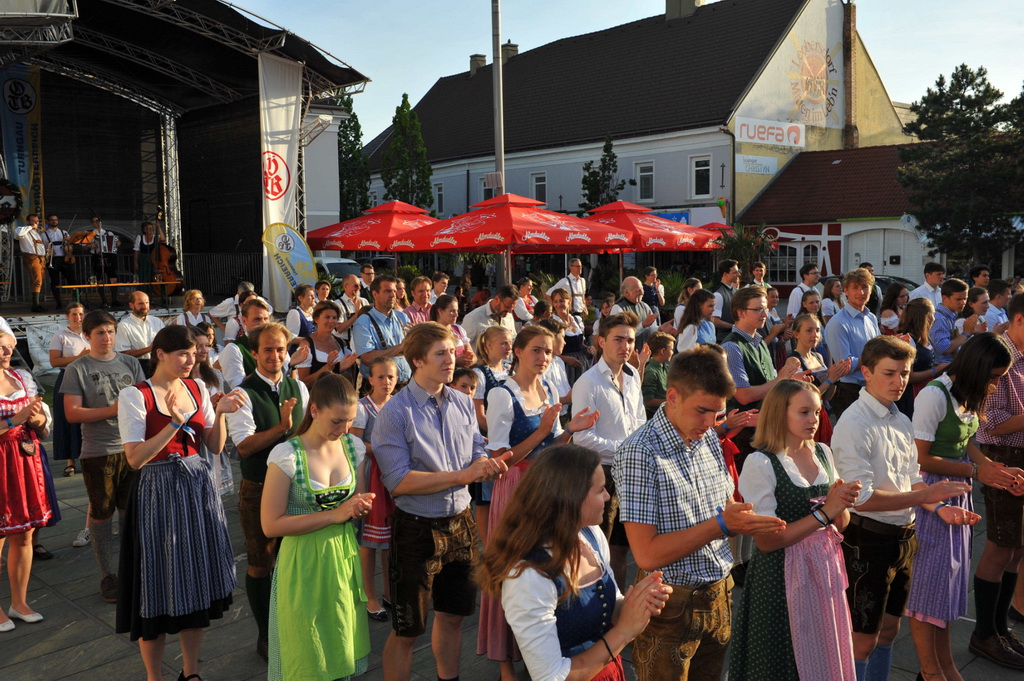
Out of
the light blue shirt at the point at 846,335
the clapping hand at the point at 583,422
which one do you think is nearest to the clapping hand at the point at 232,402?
the clapping hand at the point at 583,422

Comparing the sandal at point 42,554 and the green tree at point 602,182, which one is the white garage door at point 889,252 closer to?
the green tree at point 602,182

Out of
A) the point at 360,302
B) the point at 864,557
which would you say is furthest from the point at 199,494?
the point at 360,302

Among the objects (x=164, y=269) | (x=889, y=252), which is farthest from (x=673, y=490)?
(x=889, y=252)

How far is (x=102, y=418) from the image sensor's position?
5.70 meters

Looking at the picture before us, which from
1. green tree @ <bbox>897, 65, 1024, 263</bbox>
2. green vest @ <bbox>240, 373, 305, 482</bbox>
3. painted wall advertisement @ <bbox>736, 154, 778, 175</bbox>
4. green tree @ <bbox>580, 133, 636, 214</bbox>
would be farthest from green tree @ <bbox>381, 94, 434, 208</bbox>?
green vest @ <bbox>240, 373, 305, 482</bbox>

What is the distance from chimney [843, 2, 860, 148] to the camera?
34344mm

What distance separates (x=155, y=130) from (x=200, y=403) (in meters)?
22.8

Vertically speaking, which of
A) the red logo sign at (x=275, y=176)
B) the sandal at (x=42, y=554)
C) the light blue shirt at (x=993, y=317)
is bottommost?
the sandal at (x=42, y=554)

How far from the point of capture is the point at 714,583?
10.8 ft

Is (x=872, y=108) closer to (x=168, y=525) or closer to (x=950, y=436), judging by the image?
(x=950, y=436)

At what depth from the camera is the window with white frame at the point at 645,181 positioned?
33.3m

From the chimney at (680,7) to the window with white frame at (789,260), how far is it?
12.2 meters

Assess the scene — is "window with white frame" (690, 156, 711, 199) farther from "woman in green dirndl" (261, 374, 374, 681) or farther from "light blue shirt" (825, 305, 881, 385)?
"woman in green dirndl" (261, 374, 374, 681)

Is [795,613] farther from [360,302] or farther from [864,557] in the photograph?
[360,302]
